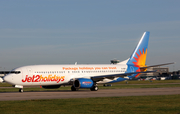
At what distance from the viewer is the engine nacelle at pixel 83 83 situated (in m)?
44.0

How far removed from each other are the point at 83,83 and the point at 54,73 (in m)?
5.02

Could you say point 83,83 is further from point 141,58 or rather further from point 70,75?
point 141,58

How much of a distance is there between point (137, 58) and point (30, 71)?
2246 centimetres

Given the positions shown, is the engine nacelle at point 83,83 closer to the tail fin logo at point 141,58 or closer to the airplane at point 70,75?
the airplane at point 70,75

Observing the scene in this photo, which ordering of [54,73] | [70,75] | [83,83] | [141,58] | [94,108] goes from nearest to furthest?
1. [94,108]
2. [83,83]
3. [54,73]
4. [70,75]
5. [141,58]

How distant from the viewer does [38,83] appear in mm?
43531

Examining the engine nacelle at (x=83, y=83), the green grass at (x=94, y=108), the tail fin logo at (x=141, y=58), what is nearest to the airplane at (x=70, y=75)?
the engine nacelle at (x=83, y=83)

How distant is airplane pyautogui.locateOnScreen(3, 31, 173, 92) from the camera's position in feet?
140

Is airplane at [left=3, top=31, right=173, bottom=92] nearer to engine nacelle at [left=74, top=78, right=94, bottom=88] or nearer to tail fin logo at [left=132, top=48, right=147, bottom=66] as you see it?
engine nacelle at [left=74, top=78, right=94, bottom=88]

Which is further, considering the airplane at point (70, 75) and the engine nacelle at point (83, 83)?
the engine nacelle at point (83, 83)

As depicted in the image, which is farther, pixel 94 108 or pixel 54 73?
pixel 54 73

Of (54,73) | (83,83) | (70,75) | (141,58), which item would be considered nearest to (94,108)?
(83,83)

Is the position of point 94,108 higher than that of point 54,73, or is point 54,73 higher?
point 54,73

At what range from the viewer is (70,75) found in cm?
4666
